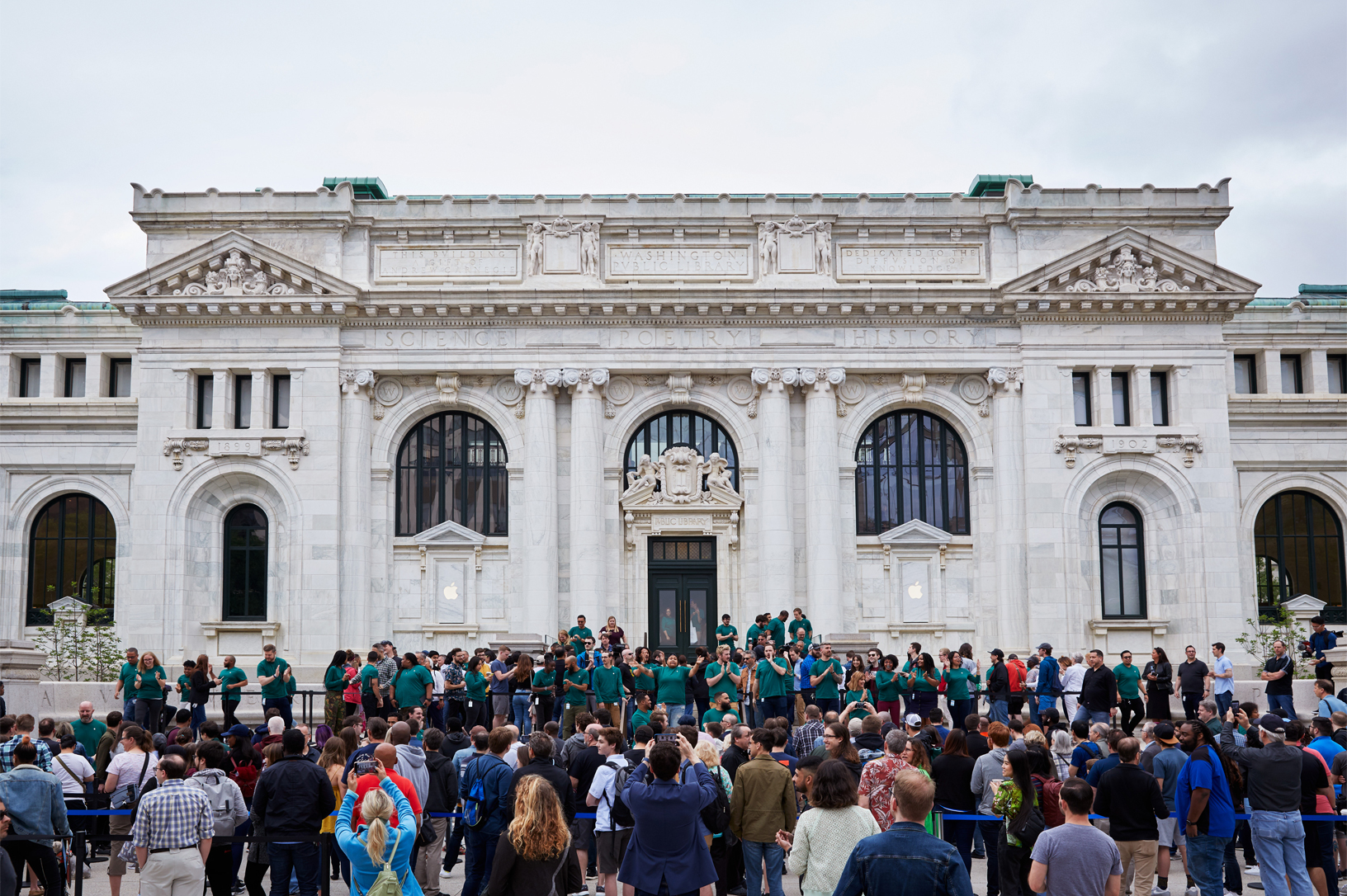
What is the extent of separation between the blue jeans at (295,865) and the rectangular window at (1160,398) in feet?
102

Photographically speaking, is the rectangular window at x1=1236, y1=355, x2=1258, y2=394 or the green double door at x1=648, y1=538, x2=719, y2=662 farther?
the rectangular window at x1=1236, y1=355, x2=1258, y2=394

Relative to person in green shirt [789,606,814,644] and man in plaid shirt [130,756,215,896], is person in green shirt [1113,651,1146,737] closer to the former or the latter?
person in green shirt [789,606,814,644]

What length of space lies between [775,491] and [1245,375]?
19.0 metres

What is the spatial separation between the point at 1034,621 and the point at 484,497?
53.8 feet

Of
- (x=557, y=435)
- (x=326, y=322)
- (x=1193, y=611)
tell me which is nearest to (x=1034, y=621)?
(x=1193, y=611)

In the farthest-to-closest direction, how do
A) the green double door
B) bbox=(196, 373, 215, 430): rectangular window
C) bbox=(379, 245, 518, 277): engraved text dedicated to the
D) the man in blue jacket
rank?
1. bbox=(379, 245, 518, 277): engraved text dedicated to the
2. bbox=(196, 373, 215, 430): rectangular window
3. the green double door
4. the man in blue jacket

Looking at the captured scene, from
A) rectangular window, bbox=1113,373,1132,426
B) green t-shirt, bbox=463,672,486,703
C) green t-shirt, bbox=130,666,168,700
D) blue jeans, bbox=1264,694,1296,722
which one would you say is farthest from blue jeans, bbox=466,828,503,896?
rectangular window, bbox=1113,373,1132,426

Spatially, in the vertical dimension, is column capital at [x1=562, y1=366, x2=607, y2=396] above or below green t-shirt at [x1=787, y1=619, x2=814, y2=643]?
above

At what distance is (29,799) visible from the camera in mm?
13156

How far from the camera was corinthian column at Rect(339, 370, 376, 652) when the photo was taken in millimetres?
36531

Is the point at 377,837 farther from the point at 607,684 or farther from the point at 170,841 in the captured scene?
the point at 607,684

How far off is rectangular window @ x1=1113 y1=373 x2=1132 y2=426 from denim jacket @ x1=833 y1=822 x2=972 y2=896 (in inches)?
1252

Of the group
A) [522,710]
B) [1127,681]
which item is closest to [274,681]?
[522,710]

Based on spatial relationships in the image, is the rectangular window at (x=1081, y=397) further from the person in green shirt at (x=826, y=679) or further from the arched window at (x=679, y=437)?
the person in green shirt at (x=826, y=679)
